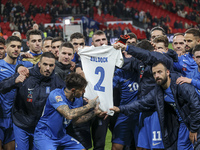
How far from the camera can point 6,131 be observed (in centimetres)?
561

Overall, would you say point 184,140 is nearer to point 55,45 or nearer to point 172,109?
point 172,109

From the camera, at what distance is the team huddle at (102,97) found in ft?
14.3

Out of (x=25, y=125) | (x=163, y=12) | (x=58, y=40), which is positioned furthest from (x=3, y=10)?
(x=25, y=125)

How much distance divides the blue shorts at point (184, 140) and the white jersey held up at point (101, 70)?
1.11 metres

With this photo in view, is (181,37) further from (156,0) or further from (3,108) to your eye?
(156,0)

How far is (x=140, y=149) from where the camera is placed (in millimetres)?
5293

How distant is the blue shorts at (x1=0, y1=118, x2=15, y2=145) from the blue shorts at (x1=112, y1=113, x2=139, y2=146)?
191 centimetres

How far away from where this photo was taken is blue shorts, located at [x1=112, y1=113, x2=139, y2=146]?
17.9ft

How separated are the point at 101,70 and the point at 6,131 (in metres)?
2.13

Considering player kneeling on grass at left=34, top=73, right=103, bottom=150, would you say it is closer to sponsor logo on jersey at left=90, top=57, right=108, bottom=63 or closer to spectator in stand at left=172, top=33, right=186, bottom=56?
sponsor logo on jersey at left=90, top=57, right=108, bottom=63

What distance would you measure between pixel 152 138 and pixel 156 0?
29298 mm

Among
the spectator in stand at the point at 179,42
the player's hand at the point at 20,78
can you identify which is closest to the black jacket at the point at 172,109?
the spectator in stand at the point at 179,42

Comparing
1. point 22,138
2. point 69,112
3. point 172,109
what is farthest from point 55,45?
Result: point 172,109

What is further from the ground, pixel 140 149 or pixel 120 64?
pixel 120 64
